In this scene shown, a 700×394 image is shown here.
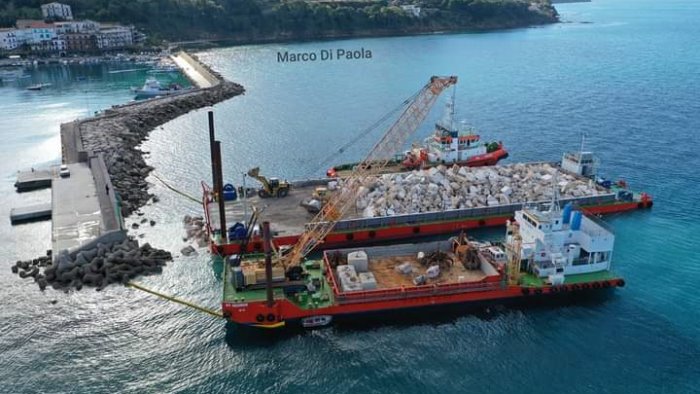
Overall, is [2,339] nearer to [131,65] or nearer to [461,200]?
[461,200]

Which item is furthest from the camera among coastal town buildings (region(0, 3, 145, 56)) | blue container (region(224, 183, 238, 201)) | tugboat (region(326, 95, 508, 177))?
coastal town buildings (region(0, 3, 145, 56))

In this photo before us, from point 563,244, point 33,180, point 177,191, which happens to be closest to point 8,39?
point 33,180

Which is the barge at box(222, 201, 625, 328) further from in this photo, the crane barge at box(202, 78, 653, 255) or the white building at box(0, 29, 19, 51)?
the white building at box(0, 29, 19, 51)

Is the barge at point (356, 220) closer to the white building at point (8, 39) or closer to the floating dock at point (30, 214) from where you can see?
the floating dock at point (30, 214)

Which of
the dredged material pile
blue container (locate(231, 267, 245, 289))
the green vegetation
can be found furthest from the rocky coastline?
the green vegetation

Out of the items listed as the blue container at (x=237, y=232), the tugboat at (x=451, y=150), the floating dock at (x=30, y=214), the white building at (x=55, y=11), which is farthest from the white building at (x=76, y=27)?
the blue container at (x=237, y=232)
